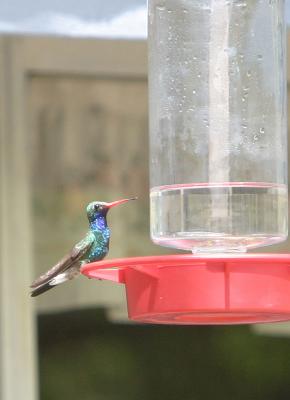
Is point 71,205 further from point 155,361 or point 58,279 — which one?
point 58,279

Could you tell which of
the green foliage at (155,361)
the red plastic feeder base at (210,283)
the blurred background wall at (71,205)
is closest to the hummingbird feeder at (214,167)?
the red plastic feeder base at (210,283)

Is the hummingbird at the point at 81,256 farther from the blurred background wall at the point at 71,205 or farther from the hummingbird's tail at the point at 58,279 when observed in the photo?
the blurred background wall at the point at 71,205

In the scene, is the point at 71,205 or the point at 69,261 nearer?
the point at 69,261

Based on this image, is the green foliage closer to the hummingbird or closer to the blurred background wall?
the blurred background wall

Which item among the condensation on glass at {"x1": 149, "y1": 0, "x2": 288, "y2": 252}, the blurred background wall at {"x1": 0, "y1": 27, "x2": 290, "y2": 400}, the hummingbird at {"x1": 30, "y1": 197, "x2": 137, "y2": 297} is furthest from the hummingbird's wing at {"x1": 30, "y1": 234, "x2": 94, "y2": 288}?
the blurred background wall at {"x1": 0, "y1": 27, "x2": 290, "y2": 400}

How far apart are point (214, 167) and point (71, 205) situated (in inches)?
61.0

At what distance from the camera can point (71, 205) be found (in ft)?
10.5

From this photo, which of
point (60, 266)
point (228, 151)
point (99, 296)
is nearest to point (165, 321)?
point (60, 266)

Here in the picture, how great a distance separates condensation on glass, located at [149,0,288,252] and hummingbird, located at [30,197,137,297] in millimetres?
108

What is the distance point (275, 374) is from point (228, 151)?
1.81 meters

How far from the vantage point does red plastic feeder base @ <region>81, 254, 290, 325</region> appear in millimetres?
1442

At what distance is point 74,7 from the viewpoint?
2111 millimetres

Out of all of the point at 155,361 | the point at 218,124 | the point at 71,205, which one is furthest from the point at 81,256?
the point at 155,361

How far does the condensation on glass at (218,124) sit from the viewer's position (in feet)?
5.36
